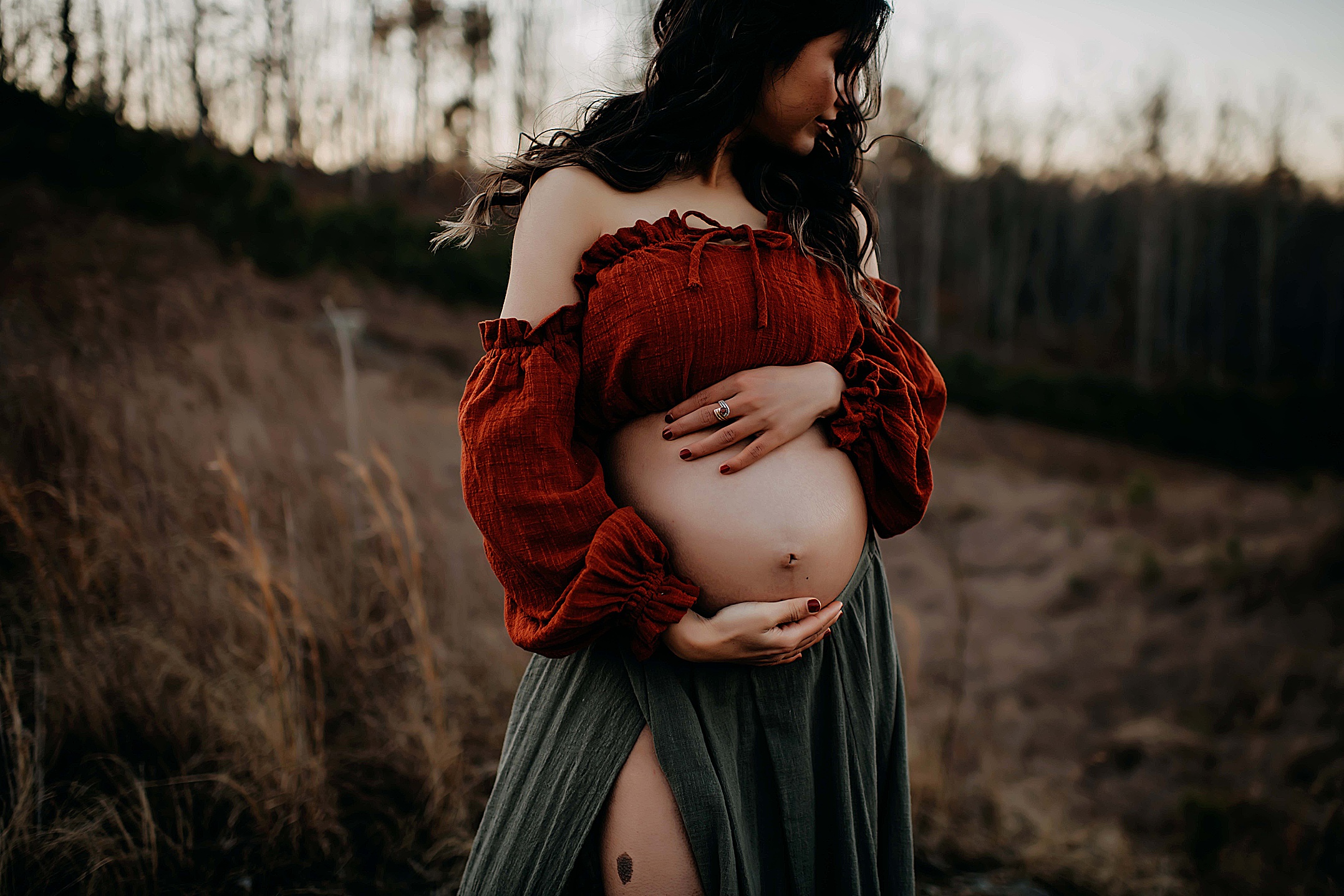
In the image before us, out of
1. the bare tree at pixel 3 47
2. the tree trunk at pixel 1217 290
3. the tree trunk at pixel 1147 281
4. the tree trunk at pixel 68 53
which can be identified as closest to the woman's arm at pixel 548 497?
the bare tree at pixel 3 47

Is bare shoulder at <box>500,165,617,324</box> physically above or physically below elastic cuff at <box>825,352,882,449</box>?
above

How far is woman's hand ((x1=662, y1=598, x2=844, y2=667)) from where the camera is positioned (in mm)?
1010

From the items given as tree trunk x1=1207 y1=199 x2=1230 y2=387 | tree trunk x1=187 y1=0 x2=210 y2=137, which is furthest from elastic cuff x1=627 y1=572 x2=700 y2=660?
tree trunk x1=1207 y1=199 x2=1230 y2=387

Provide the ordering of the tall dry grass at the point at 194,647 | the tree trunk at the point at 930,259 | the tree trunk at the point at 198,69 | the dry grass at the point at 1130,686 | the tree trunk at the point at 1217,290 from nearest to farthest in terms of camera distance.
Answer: the tall dry grass at the point at 194,647
the dry grass at the point at 1130,686
the tree trunk at the point at 198,69
the tree trunk at the point at 930,259
the tree trunk at the point at 1217,290

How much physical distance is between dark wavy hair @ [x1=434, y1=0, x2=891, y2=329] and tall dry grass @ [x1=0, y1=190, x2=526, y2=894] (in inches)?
40.3

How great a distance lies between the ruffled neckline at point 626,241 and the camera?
1112mm

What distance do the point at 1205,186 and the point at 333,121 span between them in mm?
26149

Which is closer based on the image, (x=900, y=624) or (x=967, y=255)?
(x=900, y=624)

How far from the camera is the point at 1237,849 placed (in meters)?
3.93

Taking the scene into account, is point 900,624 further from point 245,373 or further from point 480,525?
point 480,525

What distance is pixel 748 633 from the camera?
1009 millimetres

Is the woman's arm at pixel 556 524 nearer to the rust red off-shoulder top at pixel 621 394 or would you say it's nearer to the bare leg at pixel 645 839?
the rust red off-shoulder top at pixel 621 394

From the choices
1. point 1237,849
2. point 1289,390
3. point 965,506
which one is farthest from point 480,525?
point 1289,390

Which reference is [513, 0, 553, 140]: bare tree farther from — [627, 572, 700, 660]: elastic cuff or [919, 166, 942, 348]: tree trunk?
[627, 572, 700, 660]: elastic cuff
